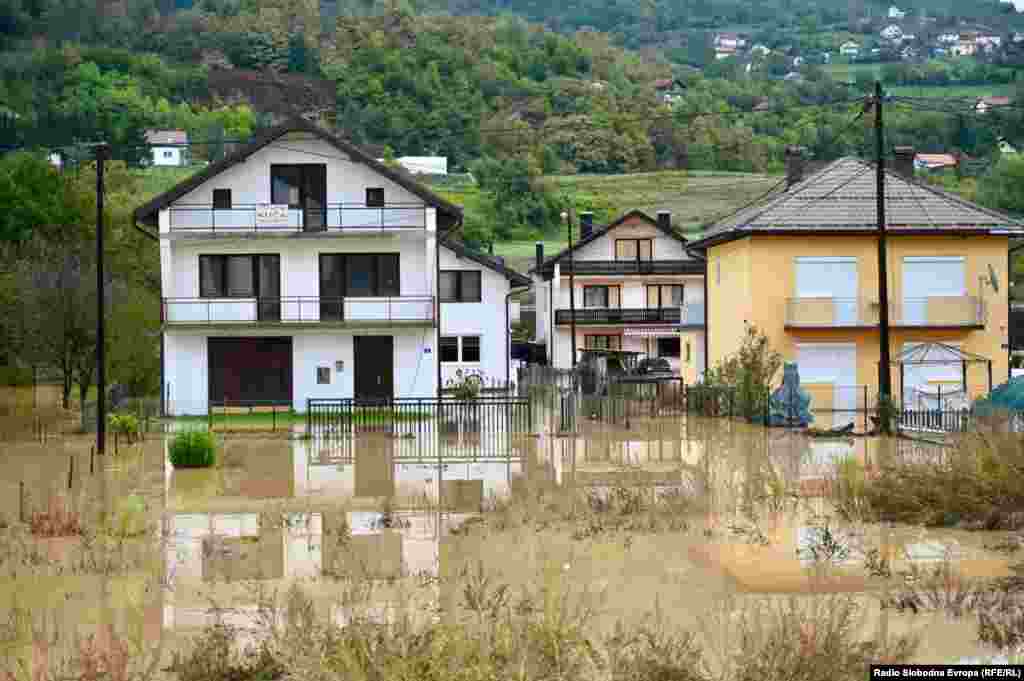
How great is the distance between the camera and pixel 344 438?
3512 cm

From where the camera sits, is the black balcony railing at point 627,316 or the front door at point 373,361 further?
the black balcony railing at point 627,316

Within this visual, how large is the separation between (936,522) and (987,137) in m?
106

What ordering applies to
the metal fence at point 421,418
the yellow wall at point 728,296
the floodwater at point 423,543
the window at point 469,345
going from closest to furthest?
the floodwater at point 423,543 → the metal fence at point 421,418 → the yellow wall at point 728,296 → the window at point 469,345

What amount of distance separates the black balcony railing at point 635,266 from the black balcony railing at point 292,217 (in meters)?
29.1

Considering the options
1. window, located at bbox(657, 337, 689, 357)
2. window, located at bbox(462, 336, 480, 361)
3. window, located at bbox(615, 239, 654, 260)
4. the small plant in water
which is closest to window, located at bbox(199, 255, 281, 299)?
window, located at bbox(462, 336, 480, 361)

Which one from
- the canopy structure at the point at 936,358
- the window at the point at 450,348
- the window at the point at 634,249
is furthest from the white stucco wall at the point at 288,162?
the window at the point at 634,249

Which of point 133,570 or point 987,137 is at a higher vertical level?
point 987,137

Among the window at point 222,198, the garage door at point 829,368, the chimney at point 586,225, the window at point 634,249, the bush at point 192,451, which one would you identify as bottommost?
the bush at point 192,451

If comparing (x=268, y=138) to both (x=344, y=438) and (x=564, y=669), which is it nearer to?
(x=344, y=438)

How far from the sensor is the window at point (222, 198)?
154ft

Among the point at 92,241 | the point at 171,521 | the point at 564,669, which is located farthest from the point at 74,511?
the point at 92,241

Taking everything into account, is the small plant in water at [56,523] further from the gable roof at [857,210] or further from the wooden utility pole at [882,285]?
the gable roof at [857,210]

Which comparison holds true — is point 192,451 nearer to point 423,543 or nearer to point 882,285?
point 423,543

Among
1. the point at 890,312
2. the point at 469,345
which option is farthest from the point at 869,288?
the point at 469,345
